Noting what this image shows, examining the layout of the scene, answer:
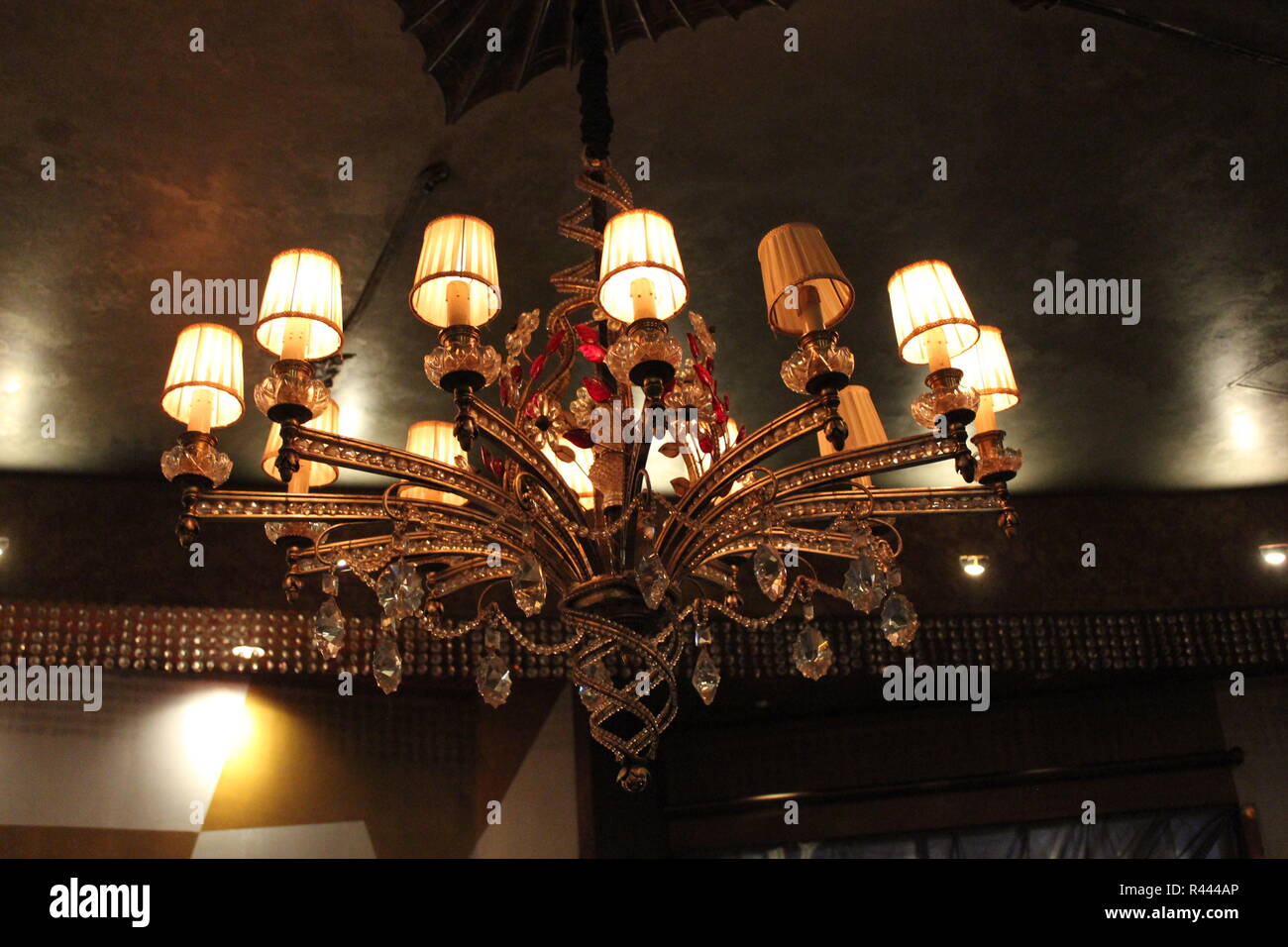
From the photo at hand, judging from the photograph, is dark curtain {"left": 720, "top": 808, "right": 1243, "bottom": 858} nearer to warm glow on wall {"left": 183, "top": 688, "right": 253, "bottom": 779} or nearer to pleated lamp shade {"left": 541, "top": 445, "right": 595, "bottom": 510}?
warm glow on wall {"left": 183, "top": 688, "right": 253, "bottom": 779}

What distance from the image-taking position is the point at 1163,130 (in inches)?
114

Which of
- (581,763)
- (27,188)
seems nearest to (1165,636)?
(581,763)

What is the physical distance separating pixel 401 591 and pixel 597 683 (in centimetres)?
41

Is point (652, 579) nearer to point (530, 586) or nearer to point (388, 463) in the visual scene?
point (530, 586)

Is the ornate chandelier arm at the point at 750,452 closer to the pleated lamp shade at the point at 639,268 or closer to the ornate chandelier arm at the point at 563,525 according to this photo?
the ornate chandelier arm at the point at 563,525

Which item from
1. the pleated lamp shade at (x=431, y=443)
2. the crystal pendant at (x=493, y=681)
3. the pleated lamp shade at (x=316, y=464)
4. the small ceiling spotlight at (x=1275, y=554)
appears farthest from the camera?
the small ceiling spotlight at (x=1275, y=554)

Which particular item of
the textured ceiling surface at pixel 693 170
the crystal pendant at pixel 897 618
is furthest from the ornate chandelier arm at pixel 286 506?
the textured ceiling surface at pixel 693 170

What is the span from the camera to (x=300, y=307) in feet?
6.54

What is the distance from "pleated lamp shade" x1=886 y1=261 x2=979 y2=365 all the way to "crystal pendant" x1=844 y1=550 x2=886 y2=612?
0.42 meters

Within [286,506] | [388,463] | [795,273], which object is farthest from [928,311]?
[286,506]

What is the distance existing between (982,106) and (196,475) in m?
2.06

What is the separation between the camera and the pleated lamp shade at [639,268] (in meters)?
1.95

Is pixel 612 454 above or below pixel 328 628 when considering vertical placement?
above
